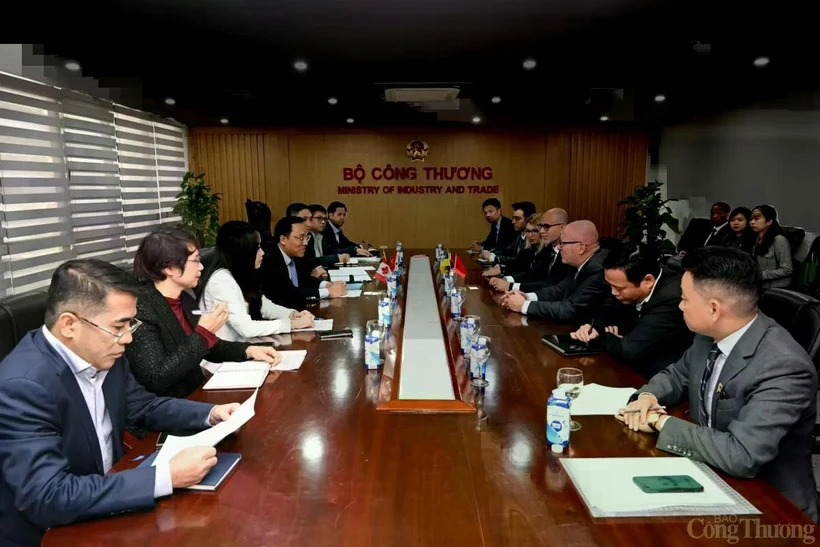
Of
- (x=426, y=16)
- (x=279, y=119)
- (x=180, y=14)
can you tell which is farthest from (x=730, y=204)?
(x=180, y=14)

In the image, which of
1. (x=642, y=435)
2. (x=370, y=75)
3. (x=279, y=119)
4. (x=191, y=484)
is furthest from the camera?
(x=279, y=119)

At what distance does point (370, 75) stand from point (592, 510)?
15.3 ft

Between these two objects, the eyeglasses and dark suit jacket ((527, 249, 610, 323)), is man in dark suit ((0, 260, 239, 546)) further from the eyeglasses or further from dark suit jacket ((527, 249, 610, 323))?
dark suit jacket ((527, 249, 610, 323))

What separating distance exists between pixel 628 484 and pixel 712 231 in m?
6.55

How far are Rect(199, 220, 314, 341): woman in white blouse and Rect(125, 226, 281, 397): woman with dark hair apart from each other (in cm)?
31

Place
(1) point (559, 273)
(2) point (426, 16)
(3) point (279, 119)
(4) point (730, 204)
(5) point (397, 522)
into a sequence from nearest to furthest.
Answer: (5) point (397, 522), (2) point (426, 16), (1) point (559, 273), (4) point (730, 204), (3) point (279, 119)

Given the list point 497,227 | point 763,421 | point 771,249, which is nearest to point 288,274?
point 763,421

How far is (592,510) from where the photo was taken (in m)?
1.18

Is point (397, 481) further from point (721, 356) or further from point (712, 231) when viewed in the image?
point (712, 231)

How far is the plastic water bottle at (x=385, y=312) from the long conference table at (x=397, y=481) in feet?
2.06

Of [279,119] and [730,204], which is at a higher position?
[279,119]

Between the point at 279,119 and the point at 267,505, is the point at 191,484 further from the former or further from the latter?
the point at 279,119

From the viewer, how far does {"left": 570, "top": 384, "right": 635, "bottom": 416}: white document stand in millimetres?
1726

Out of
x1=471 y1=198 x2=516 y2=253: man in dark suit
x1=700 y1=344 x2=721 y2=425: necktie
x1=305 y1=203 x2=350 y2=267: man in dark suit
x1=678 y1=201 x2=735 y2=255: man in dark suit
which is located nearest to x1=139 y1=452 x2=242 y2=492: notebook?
x1=700 y1=344 x2=721 y2=425: necktie
